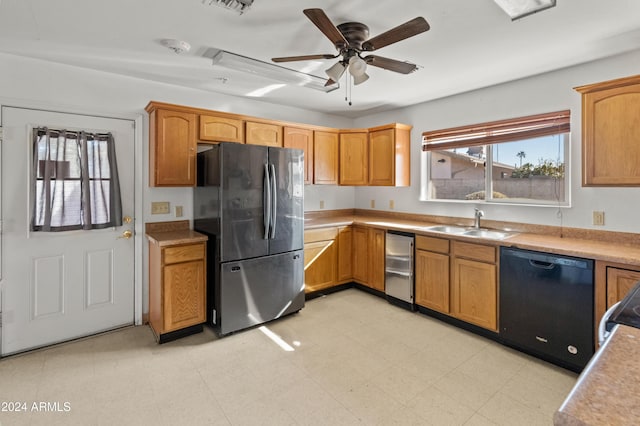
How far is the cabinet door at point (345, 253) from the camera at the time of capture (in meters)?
4.11

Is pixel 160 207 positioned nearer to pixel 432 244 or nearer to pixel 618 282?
pixel 432 244

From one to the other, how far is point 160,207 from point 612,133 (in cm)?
394

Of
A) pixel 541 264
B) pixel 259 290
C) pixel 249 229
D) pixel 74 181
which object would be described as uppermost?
pixel 74 181

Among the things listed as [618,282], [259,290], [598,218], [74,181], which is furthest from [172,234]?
[598,218]

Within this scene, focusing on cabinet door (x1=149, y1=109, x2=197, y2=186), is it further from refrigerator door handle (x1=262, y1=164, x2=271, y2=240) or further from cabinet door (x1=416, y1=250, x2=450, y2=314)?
cabinet door (x1=416, y1=250, x2=450, y2=314)

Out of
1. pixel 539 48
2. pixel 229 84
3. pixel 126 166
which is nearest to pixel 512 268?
pixel 539 48

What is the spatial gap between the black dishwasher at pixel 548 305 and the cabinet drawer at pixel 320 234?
6.23ft

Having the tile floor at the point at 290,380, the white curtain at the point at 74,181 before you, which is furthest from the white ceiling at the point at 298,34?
the tile floor at the point at 290,380

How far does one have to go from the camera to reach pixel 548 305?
8.08 ft

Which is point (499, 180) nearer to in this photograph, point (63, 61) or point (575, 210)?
point (575, 210)

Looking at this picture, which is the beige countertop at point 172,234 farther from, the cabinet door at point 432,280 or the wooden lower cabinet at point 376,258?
the cabinet door at point 432,280

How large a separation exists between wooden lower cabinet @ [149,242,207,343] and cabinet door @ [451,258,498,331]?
95.6 inches

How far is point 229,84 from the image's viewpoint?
3336mm

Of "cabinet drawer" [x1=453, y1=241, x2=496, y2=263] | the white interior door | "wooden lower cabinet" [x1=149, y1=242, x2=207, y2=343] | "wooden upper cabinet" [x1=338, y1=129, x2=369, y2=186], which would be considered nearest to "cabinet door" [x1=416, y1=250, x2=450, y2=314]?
"cabinet drawer" [x1=453, y1=241, x2=496, y2=263]
